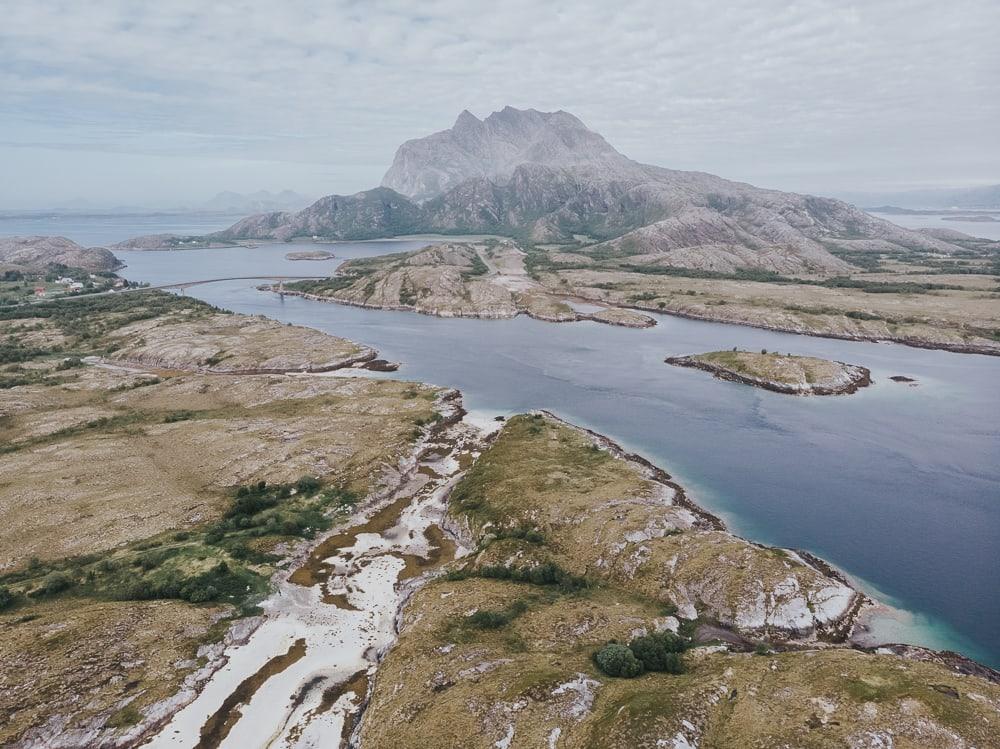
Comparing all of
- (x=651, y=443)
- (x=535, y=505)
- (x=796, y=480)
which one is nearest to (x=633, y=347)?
(x=651, y=443)

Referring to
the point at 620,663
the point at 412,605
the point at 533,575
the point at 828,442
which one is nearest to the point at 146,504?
the point at 412,605

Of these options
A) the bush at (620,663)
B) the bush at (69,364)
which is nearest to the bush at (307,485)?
the bush at (620,663)

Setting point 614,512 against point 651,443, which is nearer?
point 614,512

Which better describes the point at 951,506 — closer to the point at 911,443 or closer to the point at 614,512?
the point at 911,443

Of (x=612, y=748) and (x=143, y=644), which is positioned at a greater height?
(x=612, y=748)

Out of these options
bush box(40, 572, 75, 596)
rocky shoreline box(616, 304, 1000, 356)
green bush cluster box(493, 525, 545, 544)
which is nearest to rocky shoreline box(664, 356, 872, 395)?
rocky shoreline box(616, 304, 1000, 356)

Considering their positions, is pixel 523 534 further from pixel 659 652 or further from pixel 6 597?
pixel 6 597
